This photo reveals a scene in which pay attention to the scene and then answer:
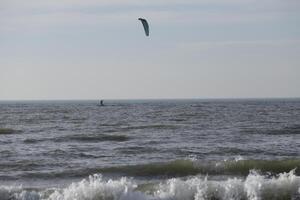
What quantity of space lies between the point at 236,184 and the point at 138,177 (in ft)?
13.7

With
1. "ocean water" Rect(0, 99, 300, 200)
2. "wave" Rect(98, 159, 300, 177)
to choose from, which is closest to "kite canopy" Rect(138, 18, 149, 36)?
"ocean water" Rect(0, 99, 300, 200)

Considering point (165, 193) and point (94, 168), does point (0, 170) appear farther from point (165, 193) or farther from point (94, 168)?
point (165, 193)

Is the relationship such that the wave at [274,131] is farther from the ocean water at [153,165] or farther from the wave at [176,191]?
the wave at [176,191]

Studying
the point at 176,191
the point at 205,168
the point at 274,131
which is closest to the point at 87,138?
the point at 274,131

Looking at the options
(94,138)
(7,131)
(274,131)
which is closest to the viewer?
(94,138)

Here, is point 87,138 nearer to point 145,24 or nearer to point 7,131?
point 7,131

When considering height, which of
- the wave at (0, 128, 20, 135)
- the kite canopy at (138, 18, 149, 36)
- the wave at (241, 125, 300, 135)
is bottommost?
the wave at (0, 128, 20, 135)

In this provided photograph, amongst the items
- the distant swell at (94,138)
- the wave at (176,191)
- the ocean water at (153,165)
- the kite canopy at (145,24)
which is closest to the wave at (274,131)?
the ocean water at (153,165)

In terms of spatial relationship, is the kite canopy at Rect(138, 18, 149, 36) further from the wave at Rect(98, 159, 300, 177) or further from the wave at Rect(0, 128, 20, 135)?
the wave at Rect(0, 128, 20, 135)

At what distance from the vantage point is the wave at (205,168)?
18375 millimetres

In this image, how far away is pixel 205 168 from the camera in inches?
738

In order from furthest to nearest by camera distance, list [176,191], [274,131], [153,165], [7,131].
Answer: [7,131], [274,131], [153,165], [176,191]

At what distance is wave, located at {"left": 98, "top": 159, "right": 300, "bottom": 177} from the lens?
18375 millimetres

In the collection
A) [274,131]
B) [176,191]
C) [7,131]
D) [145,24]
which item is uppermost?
[145,24]
